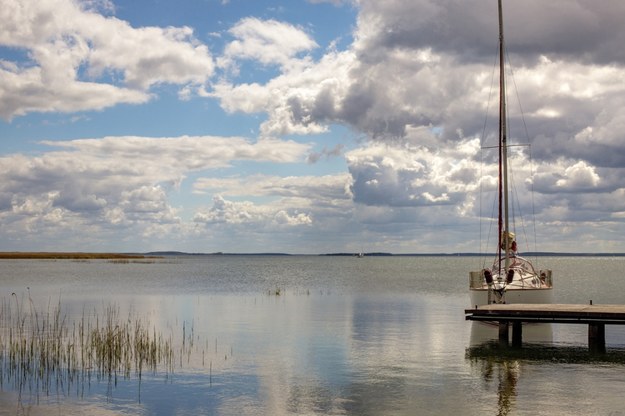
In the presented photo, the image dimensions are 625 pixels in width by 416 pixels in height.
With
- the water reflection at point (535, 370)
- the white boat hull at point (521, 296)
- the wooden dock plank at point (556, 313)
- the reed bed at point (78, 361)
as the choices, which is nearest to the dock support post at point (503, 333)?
the water reflection at point (535, 370)

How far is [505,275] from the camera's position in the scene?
137 ft

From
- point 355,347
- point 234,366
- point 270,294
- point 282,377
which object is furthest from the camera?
point 270,294

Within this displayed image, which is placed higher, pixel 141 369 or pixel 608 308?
pixel 608 308

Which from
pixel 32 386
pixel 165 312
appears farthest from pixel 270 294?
pixel 32 386

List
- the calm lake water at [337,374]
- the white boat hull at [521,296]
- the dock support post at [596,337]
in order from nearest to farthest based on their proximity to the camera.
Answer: the calm lake water at [337,374] → the dock support post at [596,337] → the white boat hull at [521,296]

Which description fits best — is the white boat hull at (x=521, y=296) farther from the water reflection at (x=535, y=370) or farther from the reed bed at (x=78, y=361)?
the reed bed at (x=78, y=361)

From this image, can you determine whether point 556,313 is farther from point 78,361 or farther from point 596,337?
point 78,361

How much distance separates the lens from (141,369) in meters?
27.2

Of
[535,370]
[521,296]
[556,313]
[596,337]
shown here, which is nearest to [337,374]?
[535,370]

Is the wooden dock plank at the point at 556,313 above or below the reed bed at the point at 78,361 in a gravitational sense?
above

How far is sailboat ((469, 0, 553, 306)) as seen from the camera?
133 feet

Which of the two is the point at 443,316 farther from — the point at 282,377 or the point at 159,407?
the point at 159,407

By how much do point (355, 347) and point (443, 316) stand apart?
1766 cm

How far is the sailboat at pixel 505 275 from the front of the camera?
40.7m
